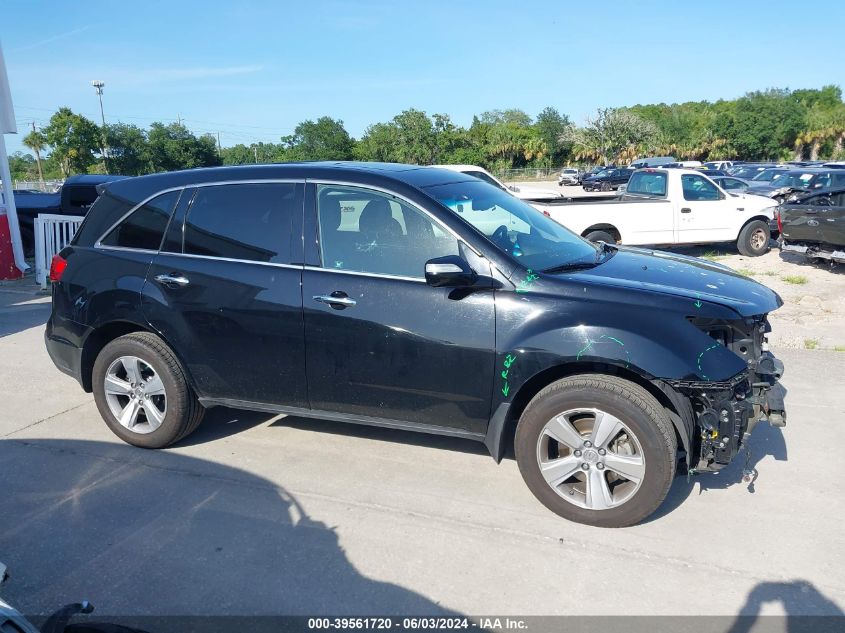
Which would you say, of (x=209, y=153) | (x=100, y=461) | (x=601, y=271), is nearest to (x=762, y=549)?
(x=601, y=271)

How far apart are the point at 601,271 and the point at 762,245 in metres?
11.2

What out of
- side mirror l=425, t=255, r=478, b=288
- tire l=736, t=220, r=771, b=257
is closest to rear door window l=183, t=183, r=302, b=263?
side mirror l=425, t=255, r=478, b=288

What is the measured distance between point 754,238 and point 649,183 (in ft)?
7.85

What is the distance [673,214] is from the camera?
12969 millimetres

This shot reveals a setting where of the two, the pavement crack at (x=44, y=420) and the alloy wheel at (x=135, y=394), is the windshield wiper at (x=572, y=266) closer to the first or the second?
the alloy wheel at (x=135, y=394)

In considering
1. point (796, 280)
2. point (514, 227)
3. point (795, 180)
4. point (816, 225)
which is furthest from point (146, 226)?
point (795, 180)

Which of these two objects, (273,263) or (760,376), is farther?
(273,263)

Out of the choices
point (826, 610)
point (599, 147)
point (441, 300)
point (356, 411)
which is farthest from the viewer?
point (599, 147)

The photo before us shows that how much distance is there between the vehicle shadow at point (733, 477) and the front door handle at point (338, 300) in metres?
2.09

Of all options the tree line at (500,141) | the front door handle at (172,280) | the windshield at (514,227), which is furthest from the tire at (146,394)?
the tree line at (500,141)

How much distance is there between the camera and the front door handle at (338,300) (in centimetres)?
410

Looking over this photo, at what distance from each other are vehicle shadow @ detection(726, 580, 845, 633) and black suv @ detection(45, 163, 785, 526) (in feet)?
2.15

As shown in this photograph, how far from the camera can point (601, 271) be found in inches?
163

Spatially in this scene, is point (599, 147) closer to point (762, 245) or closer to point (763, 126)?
point (763, 126)
